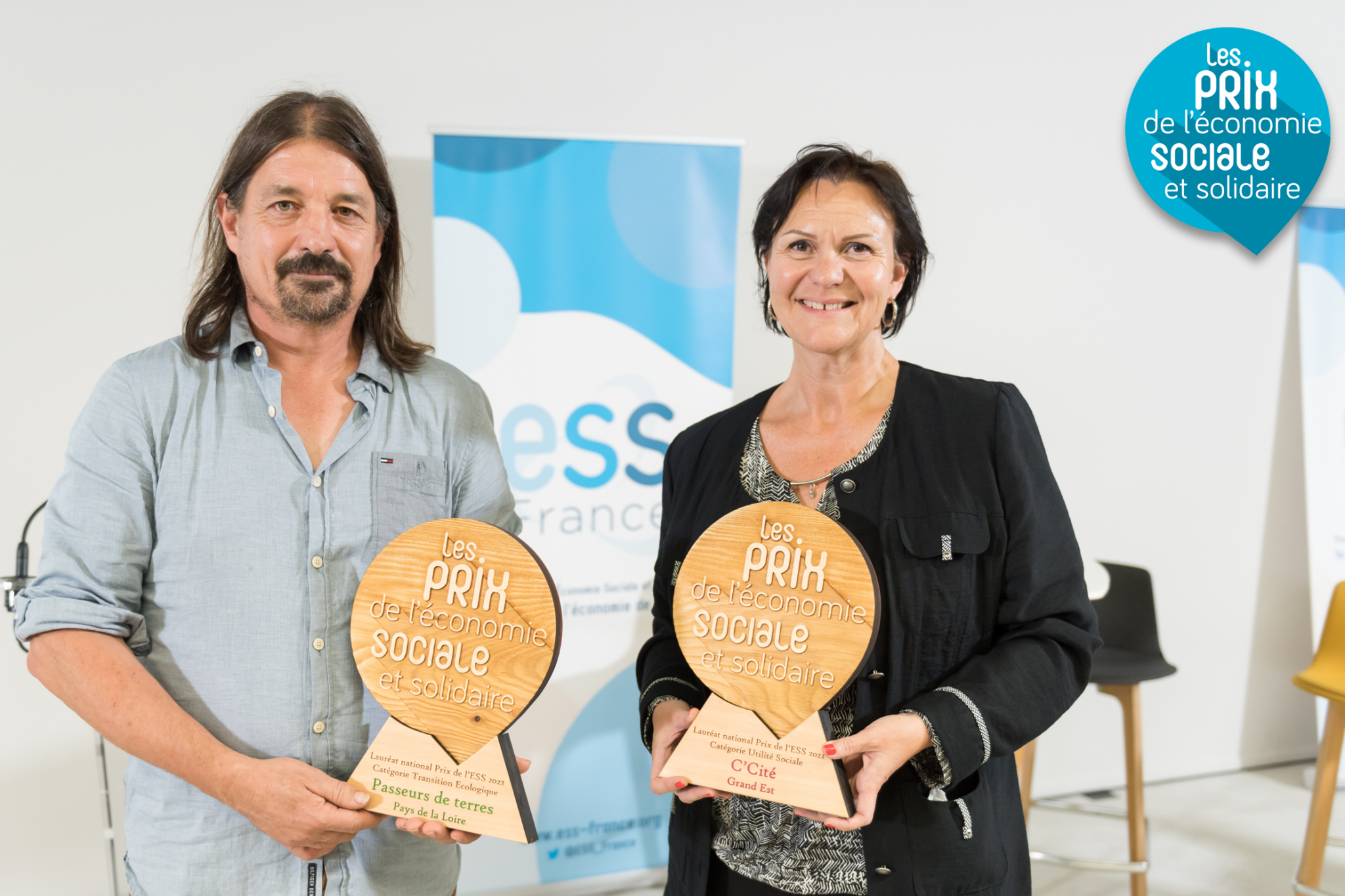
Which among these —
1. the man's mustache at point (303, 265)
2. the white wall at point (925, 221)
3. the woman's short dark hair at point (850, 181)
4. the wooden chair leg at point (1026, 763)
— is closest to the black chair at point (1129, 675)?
the wooden chair leg at point (1026, 763)

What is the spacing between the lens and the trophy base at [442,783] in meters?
1.30

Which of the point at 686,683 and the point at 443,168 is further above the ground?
the point at 443,168

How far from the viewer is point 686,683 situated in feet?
4.96

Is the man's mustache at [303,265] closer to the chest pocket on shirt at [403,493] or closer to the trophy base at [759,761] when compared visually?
the chest pocket on shirt at [403,493]

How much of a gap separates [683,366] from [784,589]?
172 centimetres

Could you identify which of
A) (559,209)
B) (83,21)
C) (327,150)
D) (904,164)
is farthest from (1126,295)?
(83,21)

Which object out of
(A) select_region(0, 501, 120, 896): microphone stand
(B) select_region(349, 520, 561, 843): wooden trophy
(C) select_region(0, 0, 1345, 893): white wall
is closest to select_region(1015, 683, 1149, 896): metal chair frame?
(C) select_region(0, 0, 1345, 893): white wall

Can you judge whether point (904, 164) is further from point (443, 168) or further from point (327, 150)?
point (327, 150)

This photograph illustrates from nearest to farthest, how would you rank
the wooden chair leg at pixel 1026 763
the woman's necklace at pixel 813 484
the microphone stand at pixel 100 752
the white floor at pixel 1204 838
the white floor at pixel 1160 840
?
the woman's necklace at pixel 813 484, the microphone stand at pixel 100 752, the wooden chair leg at pixel 1026 763, the white floor at pixel 1160 840, the white floor at pixel 1204 838

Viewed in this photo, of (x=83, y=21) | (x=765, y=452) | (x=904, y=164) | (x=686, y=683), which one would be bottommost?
(x=686, y=683)

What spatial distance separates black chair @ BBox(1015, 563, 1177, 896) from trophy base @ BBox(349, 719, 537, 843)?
5.95 ft

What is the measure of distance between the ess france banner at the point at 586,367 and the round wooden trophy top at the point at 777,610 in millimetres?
1500

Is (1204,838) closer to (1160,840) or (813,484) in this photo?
(1160,840)

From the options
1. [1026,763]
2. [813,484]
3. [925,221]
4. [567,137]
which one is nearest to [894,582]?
[813,484]
